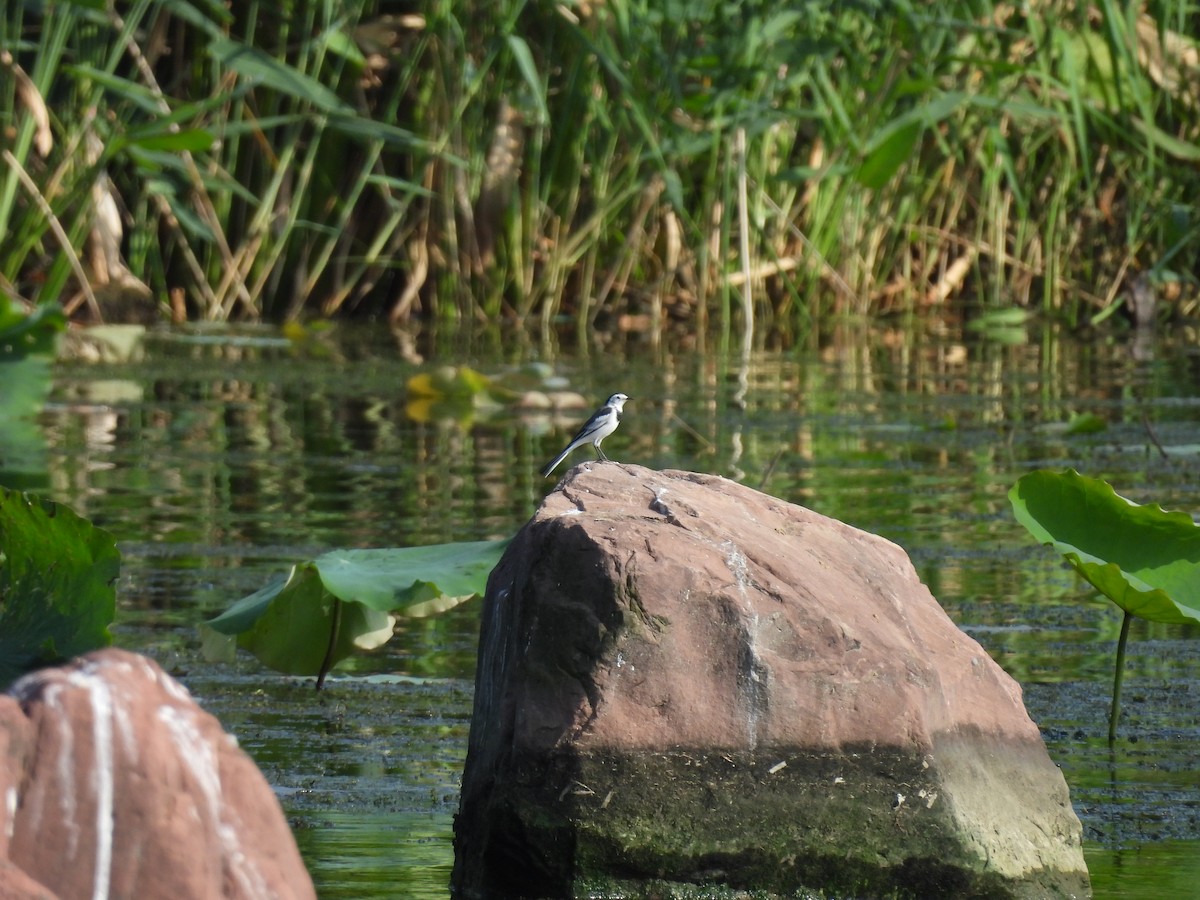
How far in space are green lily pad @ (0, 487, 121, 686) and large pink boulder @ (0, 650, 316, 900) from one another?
72 centimetres

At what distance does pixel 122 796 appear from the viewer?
1394 millimetres

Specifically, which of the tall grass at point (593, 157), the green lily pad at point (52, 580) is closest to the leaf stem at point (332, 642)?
the green lily pad at point (52, 580)

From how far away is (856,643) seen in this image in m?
2.25

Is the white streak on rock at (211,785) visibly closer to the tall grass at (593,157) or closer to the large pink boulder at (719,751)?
the large pink boulder at (719,751)

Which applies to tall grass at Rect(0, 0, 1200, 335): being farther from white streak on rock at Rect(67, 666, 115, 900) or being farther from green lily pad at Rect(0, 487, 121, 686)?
white streak on rock at Rect(67, 666, 115, 900)

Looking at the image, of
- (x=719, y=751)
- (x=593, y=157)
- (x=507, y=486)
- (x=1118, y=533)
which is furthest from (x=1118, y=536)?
(x=593, y=157)

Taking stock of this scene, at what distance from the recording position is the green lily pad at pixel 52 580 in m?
2.16

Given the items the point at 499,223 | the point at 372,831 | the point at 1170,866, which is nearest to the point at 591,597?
the point at 372,831

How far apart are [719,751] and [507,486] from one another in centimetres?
308

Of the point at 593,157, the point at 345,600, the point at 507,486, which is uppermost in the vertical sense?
the point at 593,157

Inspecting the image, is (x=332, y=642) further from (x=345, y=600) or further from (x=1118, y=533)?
(x=1118, y=533)

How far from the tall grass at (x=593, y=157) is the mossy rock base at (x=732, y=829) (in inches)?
252

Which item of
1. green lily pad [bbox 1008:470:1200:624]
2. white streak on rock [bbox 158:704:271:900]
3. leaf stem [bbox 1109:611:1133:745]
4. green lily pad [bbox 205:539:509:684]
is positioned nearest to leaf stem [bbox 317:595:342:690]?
green lily pad [bbox 205:539:509:684]

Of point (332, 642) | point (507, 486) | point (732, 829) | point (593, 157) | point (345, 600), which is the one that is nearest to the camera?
point (732, 829)
